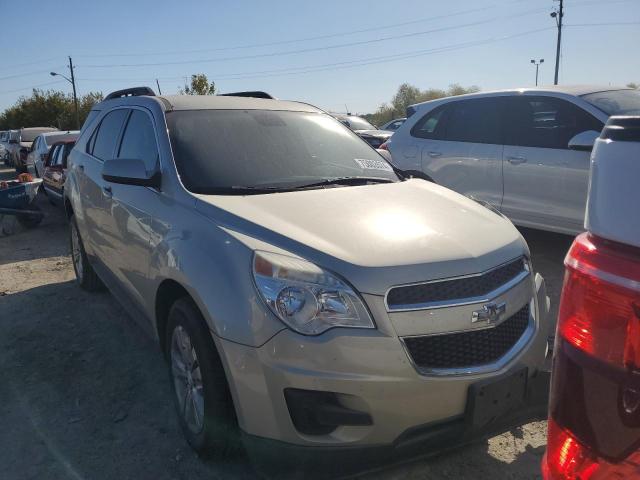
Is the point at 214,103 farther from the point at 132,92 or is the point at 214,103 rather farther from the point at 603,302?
the point at 603,302

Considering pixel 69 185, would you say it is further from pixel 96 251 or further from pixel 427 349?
pixel 427 349

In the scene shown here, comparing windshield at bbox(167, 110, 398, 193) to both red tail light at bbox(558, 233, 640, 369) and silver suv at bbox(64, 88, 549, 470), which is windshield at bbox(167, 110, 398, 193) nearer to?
silver suv at bbox(64, 88, 549, 470)

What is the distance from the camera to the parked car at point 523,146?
5406mm

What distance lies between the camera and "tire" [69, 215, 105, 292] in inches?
208

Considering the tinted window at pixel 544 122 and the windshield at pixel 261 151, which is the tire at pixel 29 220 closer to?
the windshield at pixel 261 151

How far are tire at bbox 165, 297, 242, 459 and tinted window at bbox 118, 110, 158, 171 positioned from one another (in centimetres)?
111

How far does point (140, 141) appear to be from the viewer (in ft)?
12.2

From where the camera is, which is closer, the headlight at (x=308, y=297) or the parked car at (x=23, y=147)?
the headlight at (x=308, y=297)

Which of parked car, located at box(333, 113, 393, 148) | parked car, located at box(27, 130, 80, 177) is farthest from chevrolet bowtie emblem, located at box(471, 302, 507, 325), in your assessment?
parked car, located at box(27, 130, 80, 177)

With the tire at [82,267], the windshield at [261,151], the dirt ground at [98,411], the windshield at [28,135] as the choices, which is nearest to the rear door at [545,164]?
the dirt ground at [98,411]

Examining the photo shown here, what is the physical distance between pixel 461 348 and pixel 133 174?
78.6 inches

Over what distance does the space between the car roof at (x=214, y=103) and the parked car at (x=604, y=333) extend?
2984mm

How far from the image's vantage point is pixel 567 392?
113 cm

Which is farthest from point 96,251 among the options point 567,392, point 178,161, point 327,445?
point 567,392
